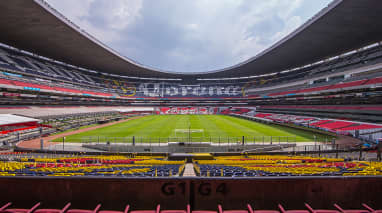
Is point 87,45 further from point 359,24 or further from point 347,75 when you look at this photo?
point 347,75

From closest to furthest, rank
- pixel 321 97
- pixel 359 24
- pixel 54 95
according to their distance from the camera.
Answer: pixel 359 24 → pixel 321 97 → pixel 54 95

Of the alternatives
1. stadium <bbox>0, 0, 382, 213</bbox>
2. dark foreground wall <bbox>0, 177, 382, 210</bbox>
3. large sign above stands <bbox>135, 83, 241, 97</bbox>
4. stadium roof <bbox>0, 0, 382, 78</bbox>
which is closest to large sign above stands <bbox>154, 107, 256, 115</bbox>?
stadium <bbox>0, 0, 382, 213</bbox>

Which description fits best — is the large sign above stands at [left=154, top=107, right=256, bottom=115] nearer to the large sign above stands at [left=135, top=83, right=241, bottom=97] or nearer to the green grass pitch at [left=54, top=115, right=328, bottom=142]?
the large sign above stands at [left=135, top=83, right=241, bottom=97]

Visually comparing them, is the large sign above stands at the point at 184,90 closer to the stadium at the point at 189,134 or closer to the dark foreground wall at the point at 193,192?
the stadium at the point at 189,134

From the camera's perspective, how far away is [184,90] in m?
84.4

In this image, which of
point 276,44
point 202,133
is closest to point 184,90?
point 276,44

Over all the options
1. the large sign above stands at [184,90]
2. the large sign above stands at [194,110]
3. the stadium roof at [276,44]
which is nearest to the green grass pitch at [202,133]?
the stadium roof at [276,44]

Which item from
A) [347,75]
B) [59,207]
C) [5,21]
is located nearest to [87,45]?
[5,21]

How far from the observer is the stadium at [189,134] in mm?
2949

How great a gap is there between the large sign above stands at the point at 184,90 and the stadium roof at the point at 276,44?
30.9 meters

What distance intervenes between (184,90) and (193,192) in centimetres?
8220

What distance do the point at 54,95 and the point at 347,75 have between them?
225 feet

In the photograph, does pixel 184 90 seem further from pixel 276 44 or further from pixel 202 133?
pixel 202 133

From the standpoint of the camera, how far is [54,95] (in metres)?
39.1
